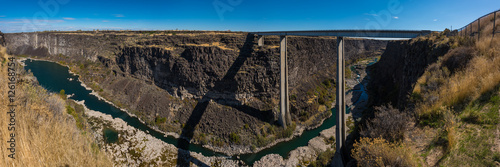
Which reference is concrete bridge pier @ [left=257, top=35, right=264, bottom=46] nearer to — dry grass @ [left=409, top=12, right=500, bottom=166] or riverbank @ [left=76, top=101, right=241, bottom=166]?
riverbank @ [left=76, top=101, right=241, bottom=166]

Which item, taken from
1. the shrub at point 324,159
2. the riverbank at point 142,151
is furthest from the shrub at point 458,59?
the riverbank at point 142,151

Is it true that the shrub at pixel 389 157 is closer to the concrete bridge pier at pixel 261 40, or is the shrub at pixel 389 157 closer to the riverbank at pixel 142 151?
the riverbank at pixel 142 151

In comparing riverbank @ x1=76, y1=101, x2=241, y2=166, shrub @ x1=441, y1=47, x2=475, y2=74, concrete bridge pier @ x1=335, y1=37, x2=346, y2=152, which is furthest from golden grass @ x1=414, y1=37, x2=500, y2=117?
riverbank @ x1=76, y1=101, x2=241, y2=166

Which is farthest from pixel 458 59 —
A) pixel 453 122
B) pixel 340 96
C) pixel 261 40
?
pixel 261 40

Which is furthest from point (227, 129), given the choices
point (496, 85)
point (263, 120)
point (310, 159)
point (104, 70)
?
point (104, 70)

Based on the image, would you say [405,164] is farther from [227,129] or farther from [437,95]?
[227,129]
